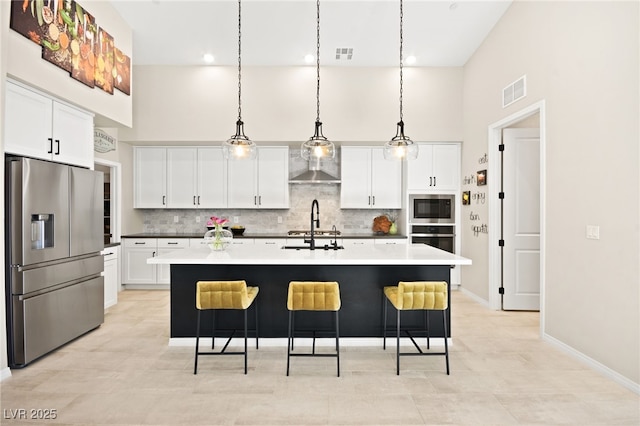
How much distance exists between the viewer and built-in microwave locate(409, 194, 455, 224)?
630 centimetres

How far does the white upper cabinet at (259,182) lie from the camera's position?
260 inches

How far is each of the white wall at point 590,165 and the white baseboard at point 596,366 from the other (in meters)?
0.03

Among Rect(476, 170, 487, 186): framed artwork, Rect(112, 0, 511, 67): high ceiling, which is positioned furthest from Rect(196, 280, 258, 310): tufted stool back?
Rect(476, 170, 487, 186): framed artwork

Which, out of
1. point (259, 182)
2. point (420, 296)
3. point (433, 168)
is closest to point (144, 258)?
point (259, 182)

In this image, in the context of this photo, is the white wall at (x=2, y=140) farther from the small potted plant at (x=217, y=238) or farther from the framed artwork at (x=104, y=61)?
the small potted plant at (x=217, y=238)

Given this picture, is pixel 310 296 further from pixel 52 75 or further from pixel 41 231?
pixel 52 75

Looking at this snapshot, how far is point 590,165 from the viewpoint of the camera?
Answer: 325 cm

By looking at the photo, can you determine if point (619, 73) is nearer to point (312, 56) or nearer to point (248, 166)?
point (312, 56)

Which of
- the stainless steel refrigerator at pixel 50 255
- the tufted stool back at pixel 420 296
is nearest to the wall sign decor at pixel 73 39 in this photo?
the stainless steel refrigerator at pixel 50 255

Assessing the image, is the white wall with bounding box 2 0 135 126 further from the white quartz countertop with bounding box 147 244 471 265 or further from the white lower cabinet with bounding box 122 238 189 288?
the white lower cabinet with bounding box 122 238 189 288

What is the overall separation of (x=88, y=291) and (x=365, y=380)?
3.11 meters

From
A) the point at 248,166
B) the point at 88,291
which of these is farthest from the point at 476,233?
the point at 88,291

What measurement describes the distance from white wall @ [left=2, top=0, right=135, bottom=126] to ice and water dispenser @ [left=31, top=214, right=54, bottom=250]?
1.15 m

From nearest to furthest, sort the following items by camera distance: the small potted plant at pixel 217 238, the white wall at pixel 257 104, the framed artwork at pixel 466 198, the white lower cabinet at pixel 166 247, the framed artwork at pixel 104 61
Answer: the small potted plant at pixel 217 238 < the framed artwork at pixel 104 61 < the framed artwork at pixel 466 198 < the white wall at pixel 257 104 < the white lower cabinet at pixel 166 247
